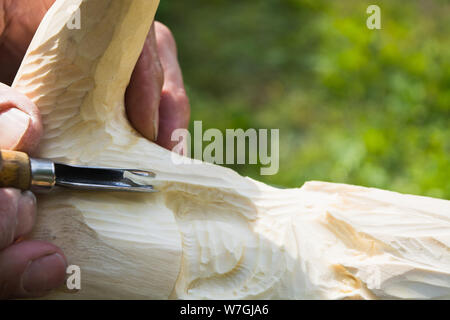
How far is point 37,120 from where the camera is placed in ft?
4.34

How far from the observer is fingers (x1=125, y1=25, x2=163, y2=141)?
1.67 metres

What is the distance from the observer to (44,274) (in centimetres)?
125

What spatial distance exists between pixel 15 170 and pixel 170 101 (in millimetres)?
917

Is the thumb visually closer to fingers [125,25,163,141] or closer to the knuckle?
the knuckle

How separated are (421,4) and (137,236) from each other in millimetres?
3781

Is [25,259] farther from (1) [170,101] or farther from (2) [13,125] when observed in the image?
(1) [170,101]

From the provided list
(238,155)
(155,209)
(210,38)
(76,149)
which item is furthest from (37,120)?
(210,38)

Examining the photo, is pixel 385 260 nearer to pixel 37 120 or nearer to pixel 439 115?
pixel 37 120

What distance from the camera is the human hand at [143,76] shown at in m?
1.71

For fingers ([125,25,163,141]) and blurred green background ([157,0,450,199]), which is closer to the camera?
fingers ([125,25,163,141])

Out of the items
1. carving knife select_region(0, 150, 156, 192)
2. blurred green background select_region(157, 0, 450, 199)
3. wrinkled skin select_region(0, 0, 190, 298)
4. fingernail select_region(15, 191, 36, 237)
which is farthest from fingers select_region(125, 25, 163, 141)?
blurred green background select_region(157, 0, 450, 199)

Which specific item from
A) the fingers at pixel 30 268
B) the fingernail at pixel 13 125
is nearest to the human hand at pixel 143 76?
the fingernail at pixel 13 125

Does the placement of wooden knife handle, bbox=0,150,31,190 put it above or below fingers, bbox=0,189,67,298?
above

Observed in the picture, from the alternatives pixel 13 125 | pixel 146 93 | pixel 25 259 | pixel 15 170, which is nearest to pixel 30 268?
pixel 25 259
